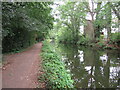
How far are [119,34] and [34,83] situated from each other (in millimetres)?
14015

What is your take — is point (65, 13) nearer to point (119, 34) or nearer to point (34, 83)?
point (119, 34)

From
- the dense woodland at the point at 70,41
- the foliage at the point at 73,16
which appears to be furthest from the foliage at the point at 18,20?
the foliage at the point at 73,16

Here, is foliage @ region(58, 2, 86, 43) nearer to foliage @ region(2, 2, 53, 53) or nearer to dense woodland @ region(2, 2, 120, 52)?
dense woodland @ region(2, 2, 120, 52)

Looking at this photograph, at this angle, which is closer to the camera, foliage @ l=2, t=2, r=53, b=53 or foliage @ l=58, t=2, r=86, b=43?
foliage @ l=2, t=2, r=53, b=53

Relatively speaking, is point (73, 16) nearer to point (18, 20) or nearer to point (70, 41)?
point (70, 41)

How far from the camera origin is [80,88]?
427 centimetres

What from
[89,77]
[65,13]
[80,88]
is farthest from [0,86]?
[65,13]

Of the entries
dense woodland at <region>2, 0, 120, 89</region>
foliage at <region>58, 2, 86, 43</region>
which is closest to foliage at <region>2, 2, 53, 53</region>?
dense woodland at <region>2, 0, 120, 89</region>

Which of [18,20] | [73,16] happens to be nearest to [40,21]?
[18,20]

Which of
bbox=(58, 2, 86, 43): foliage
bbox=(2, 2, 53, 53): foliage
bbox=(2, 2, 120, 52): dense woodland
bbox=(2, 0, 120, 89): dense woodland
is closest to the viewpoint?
bbox=(2, 0, 120, 89): dense woodland

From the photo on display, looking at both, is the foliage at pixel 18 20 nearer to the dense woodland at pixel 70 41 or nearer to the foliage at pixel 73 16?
the dense woodland at pixel 70 41

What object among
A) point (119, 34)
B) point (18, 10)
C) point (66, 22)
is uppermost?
point (66, 22)

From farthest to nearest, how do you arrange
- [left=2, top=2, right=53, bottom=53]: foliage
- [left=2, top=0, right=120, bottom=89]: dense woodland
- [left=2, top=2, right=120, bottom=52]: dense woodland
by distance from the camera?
[left=2, top=2, right=120, bottom=52]: dense woodland, [left=2, top=2, right=53, bottom=53]: foliage, [left=2, top=0, right=120, bottom=89]: dense woodland

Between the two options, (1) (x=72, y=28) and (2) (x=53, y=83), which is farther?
(1) (x=72, y=28)
